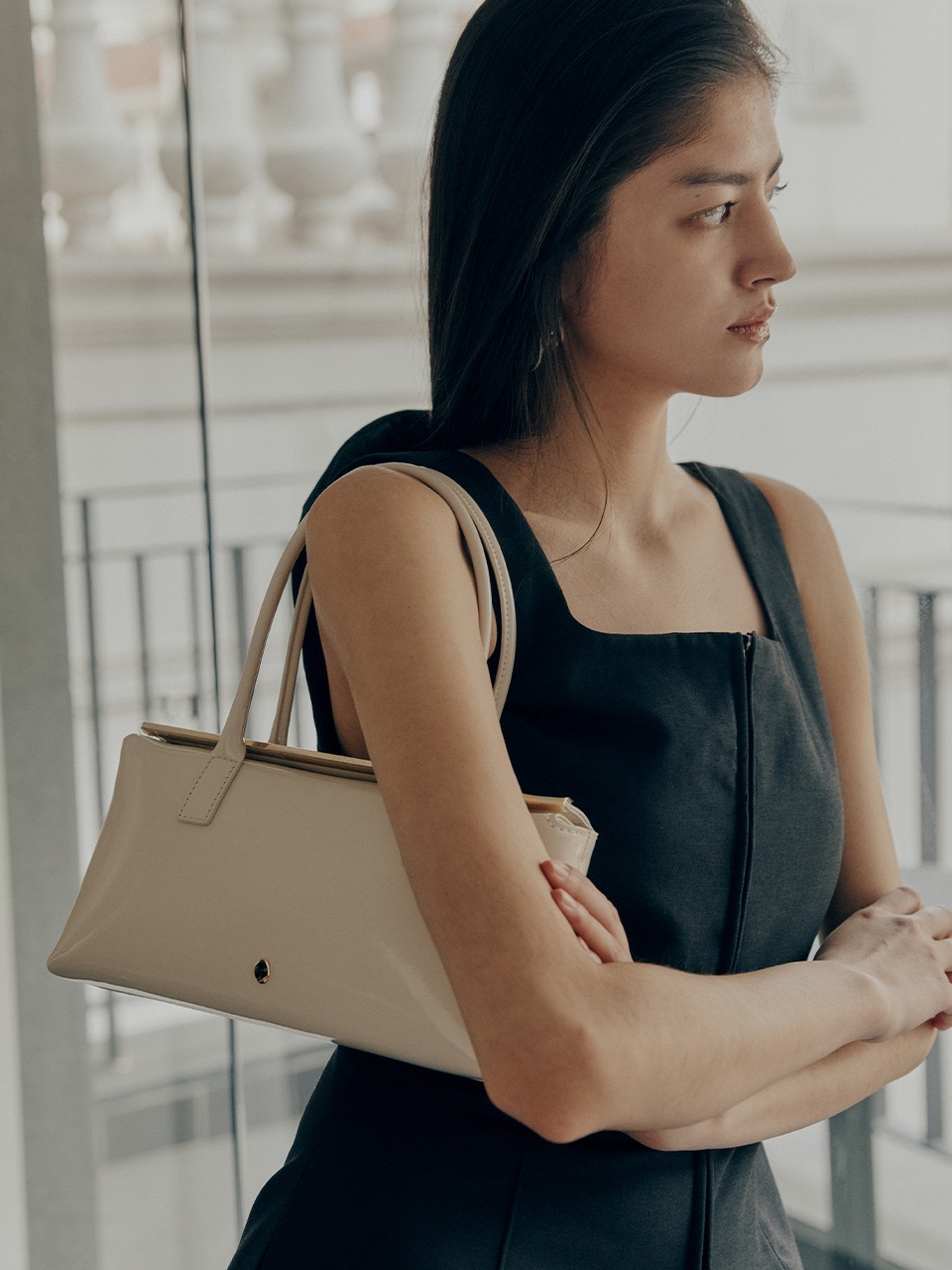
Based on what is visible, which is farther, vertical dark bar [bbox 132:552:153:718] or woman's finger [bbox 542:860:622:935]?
vertical dark bar [bbox 132:552:153:718]

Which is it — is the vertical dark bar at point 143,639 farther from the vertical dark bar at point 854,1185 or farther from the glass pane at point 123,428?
the vertical dark bar at point 854,1185

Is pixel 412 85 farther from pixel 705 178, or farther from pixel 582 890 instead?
pixel 582 890

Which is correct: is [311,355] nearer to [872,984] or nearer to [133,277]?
[133,277]

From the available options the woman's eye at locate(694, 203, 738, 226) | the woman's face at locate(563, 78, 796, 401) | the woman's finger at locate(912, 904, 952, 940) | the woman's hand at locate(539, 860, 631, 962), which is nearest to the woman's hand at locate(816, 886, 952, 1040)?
the woman's finger at locate(912, 904, 952, 940)

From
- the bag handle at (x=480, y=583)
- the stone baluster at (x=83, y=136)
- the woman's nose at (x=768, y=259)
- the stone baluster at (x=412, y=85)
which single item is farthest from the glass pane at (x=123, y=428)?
the woman's nose at (x=768, y=259)

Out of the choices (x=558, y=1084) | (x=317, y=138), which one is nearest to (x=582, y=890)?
(x=558, y=1084)

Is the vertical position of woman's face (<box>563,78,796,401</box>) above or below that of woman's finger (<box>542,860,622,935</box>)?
above

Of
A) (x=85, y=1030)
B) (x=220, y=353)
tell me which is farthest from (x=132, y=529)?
(x=85, y=1030)

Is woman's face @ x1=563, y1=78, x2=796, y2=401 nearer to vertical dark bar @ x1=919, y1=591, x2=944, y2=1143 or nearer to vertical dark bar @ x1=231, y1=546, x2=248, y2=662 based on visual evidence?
vertical dark bar @ x1=919, y1=591, x2=944, y2=1143

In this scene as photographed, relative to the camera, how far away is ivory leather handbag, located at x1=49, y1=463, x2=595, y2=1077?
95cm

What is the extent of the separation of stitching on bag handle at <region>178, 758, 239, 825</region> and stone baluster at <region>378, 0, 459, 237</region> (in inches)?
40.9

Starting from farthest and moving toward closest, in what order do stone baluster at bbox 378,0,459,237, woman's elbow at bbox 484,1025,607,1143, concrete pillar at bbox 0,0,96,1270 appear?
stone baluster at bbox 378,0,459,237 → concrete pillar at bbox 0,0,96,1270 → woman's elbow at bbox 484,1025,607,1143

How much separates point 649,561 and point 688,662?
0.13 meters

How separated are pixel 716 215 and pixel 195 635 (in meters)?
1.11
